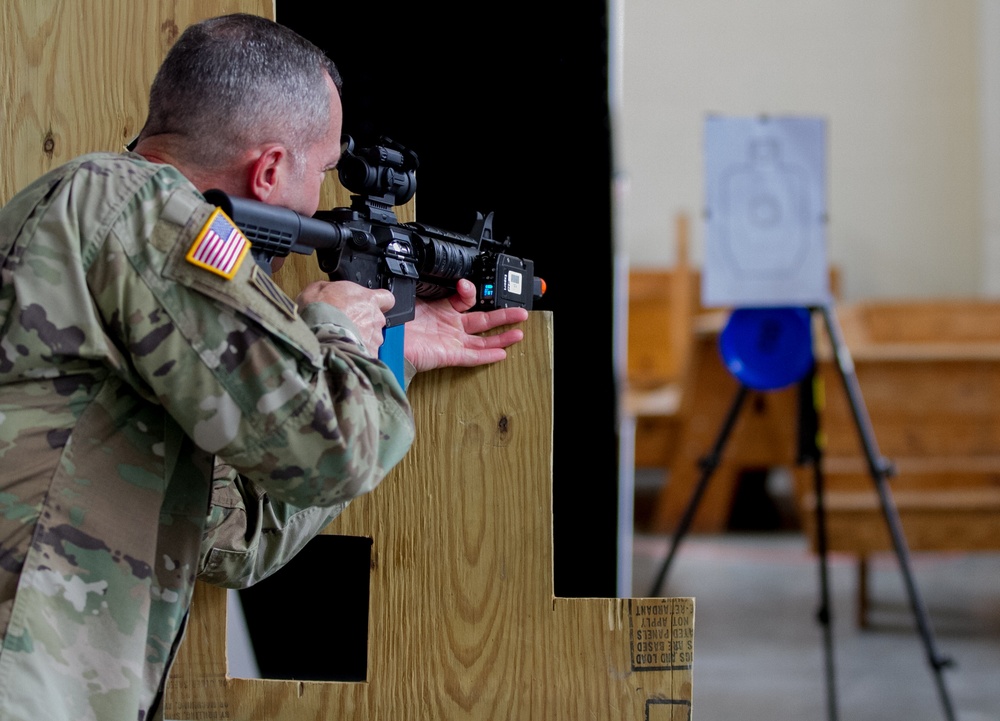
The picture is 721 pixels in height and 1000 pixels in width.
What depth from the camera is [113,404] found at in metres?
1.01

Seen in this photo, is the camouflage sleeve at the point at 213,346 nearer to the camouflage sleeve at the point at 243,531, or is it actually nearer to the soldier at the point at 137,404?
the soldier at the point at 137,404

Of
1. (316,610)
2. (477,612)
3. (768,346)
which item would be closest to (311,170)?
Answer: (477,612)

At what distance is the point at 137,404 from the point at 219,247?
185 millimetres

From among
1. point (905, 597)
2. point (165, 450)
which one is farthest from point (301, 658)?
point (905, 597)

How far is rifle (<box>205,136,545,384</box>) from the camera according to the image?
1119 mm

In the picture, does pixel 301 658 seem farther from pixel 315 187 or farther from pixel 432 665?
pixel 315 187

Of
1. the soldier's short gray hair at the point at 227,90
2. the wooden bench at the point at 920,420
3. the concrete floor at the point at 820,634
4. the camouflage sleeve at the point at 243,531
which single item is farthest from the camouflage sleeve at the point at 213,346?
the wooden bench at the point at 920,420

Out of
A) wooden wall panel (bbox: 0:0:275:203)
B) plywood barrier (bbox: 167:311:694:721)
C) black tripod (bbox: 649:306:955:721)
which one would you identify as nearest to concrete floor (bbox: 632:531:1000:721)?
black tripod (bbox: 649:306:955:721)

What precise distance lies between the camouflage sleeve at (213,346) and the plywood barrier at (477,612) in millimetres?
445

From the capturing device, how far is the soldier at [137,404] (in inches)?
37.7

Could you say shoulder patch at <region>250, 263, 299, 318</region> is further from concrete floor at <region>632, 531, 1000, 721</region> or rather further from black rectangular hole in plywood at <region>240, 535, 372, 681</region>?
concrete floor at <region>632, 531, 1000, 721</region>

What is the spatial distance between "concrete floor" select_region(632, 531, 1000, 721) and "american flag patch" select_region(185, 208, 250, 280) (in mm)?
2105

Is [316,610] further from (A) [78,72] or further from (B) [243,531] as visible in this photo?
(A) [78,72]

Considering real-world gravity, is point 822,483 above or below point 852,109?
below
